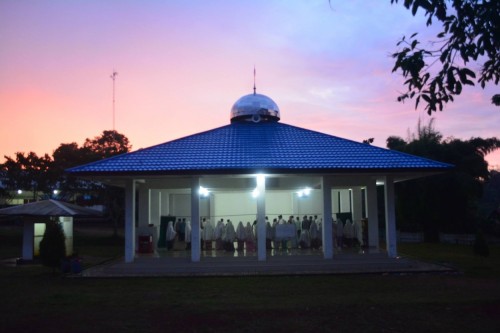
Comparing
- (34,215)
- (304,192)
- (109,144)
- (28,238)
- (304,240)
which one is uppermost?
(109,144)

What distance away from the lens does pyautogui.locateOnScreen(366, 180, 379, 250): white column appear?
19.3m

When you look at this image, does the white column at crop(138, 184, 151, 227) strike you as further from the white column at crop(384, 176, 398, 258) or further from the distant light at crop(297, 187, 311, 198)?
the white column at crop(384, 176, 398, 258)

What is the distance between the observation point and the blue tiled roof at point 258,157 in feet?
52.2

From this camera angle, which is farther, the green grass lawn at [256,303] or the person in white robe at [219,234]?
the person in white robe at [219,234]

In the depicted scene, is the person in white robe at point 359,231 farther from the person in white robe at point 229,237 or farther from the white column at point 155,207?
the white column at point 155,207

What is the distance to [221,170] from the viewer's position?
51.7 feet

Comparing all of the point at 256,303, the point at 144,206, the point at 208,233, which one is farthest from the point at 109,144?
the point at 256,303

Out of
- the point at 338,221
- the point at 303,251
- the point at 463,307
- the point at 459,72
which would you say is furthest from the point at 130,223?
the point at 459,72

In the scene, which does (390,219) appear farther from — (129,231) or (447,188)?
(447,188)

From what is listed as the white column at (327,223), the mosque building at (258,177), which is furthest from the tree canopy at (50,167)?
the white column at (327,223)

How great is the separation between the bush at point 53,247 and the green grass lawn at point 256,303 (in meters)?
0.53

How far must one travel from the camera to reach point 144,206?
1980 centimetres

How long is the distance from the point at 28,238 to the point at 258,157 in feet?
33.7

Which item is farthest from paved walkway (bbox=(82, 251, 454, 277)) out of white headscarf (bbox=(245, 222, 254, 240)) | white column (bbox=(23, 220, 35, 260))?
white column (bbox=(23, 220, 35, 260))
